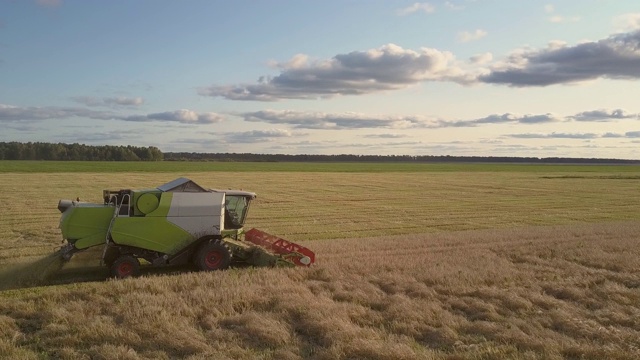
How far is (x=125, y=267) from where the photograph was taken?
12516mm

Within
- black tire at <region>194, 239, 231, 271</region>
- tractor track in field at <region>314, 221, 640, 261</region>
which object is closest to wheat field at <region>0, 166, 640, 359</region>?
tractor track in field at <region>314, 221, 640, 261</region>

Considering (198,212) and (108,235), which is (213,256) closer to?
(198,212)

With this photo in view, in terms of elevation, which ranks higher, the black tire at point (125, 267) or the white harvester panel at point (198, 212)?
the white harvester panel at point (198, 212)

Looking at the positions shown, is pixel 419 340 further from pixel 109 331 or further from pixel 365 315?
pixel 109 331

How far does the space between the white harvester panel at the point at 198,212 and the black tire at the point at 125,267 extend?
117 centimetres

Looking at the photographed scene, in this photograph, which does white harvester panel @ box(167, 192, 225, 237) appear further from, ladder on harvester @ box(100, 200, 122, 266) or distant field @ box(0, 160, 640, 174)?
distant field @ box(0, 160, 640, 174)

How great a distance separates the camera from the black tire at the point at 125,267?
1244 centimetres

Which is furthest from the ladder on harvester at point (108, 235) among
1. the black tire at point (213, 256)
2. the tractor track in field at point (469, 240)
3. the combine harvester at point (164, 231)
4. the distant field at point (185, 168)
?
the distant field at point (185, 168)

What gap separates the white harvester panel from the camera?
13.0 m

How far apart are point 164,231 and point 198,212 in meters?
0.83

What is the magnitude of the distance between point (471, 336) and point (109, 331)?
203 inches

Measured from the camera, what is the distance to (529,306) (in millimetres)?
10125

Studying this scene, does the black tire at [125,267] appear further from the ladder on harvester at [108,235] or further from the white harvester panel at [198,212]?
the white harvester panel at [198,212]

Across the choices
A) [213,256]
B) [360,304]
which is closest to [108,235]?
[213,256]
